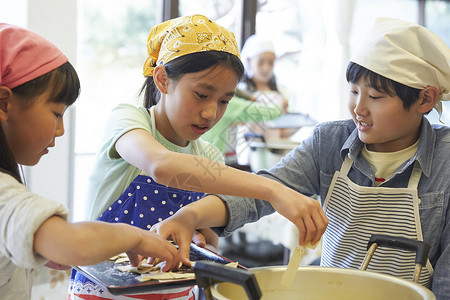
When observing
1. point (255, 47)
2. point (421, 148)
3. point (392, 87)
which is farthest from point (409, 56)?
point (255, 47)

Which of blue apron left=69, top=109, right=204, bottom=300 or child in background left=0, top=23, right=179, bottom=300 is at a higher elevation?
child in background left=0, top=23, right=179, bottom=300

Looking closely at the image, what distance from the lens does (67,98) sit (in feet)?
3.01

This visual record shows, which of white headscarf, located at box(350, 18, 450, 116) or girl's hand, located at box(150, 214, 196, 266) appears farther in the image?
white headscarf, located at box(350, 18, 450, 116)

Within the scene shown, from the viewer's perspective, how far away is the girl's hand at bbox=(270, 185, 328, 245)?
94 cm

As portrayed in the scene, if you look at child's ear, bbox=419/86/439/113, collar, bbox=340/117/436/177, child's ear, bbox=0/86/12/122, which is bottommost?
collar, bbox=340/117/436/177

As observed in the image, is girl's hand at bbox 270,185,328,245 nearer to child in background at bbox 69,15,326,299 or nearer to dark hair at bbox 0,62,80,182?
child in background at bbox 69,15,326,299

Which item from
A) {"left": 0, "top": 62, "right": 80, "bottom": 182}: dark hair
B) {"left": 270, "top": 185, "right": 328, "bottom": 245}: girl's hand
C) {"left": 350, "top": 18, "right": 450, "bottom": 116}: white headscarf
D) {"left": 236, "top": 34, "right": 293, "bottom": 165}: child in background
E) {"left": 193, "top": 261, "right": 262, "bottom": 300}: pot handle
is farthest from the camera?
{"left": 236, "top": 34, "right": 293, "bottom": 165}: child in background

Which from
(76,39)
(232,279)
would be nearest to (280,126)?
(76,39)

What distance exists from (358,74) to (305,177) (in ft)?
0.91

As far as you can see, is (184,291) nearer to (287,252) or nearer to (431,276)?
(431,276)

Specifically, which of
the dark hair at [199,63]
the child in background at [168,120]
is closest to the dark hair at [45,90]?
the child in background at [168,120]

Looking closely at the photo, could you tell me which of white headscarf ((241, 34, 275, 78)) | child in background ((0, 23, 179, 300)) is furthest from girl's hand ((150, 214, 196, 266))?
white headscarf ((241, 34, 275, 78))

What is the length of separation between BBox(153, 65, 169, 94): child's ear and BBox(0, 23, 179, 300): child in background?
0.34 meters

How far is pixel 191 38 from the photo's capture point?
1.22 meters
